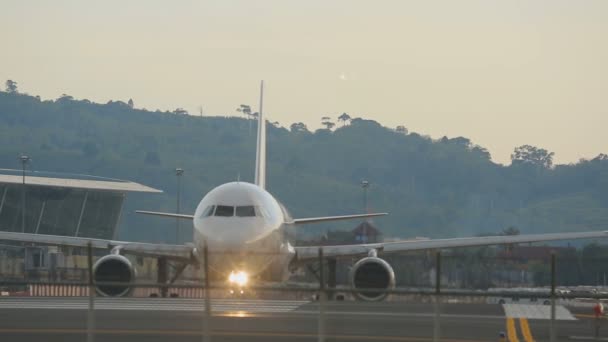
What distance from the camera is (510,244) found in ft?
160

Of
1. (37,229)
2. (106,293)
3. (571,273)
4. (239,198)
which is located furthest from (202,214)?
(37,229)

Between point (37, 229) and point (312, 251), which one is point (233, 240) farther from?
point (37, 229)

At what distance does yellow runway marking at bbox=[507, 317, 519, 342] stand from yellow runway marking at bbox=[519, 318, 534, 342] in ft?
0.64

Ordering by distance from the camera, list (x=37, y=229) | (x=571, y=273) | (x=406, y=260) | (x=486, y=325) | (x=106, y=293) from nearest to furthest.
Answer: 1. (x=486, y=325)
2. (x=106, y=293)
3. (x=406, y=260)
4. (x=571, y=273)
5. (x=37, y=229)

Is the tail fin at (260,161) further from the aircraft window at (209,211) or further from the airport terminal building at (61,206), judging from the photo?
the airport terminal building at (61,206)

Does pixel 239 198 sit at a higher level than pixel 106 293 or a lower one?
higher

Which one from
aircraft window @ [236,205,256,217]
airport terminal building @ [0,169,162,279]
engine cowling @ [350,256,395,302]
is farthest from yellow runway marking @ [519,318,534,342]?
airport terminal building @ [0,169,162,279]

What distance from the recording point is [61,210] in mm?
127188

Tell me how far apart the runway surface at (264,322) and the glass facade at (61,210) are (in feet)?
276

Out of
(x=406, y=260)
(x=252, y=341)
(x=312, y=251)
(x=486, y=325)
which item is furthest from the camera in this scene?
(x=406, y=260)

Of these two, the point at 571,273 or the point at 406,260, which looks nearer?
the point at 406,260

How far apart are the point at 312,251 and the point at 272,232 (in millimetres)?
5096

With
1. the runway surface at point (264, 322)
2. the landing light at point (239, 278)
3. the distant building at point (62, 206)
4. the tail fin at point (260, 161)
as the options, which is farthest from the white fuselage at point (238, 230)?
the distant building at point (62, 206)

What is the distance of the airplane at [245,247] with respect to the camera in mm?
40688
